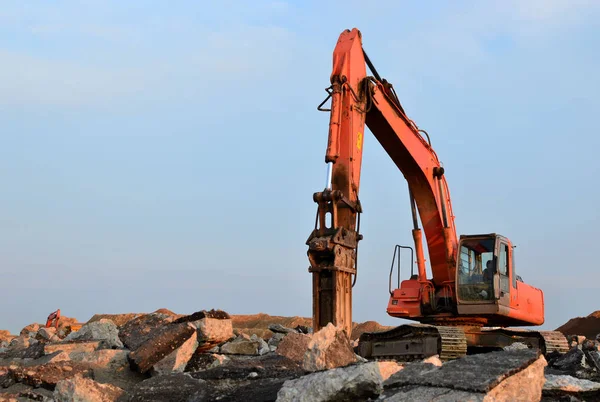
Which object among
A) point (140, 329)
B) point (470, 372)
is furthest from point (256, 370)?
point (140, 329)

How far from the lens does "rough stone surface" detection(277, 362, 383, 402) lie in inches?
153

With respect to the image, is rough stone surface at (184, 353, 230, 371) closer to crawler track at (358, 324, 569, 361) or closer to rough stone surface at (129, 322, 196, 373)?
rough stone surface at (129, 322, 196, 373)

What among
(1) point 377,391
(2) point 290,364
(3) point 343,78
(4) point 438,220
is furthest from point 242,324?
(1) point 377,391

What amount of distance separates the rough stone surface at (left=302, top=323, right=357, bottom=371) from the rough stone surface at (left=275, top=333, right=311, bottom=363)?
0.87m

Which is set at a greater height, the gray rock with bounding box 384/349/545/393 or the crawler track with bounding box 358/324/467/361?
the gray rock with bounding box 384/349/545/393

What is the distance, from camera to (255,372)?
545cm

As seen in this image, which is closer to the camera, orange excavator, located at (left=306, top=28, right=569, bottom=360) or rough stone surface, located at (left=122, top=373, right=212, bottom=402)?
rough stone surface, located at (left=122, top=373, right=212, bottom=402)

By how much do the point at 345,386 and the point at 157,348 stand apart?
301cm

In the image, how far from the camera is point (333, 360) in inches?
213

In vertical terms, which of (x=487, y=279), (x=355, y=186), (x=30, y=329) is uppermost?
(x=355, y=186)

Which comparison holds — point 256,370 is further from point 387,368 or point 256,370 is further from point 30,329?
point 30,329

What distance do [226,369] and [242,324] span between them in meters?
26.6

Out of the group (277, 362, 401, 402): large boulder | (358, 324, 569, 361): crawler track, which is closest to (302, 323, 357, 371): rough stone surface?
(277, 362, 401, 402): large boulder

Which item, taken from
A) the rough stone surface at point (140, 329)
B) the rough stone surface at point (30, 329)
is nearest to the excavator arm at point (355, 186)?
the rough stone surface at point (140, 329)
